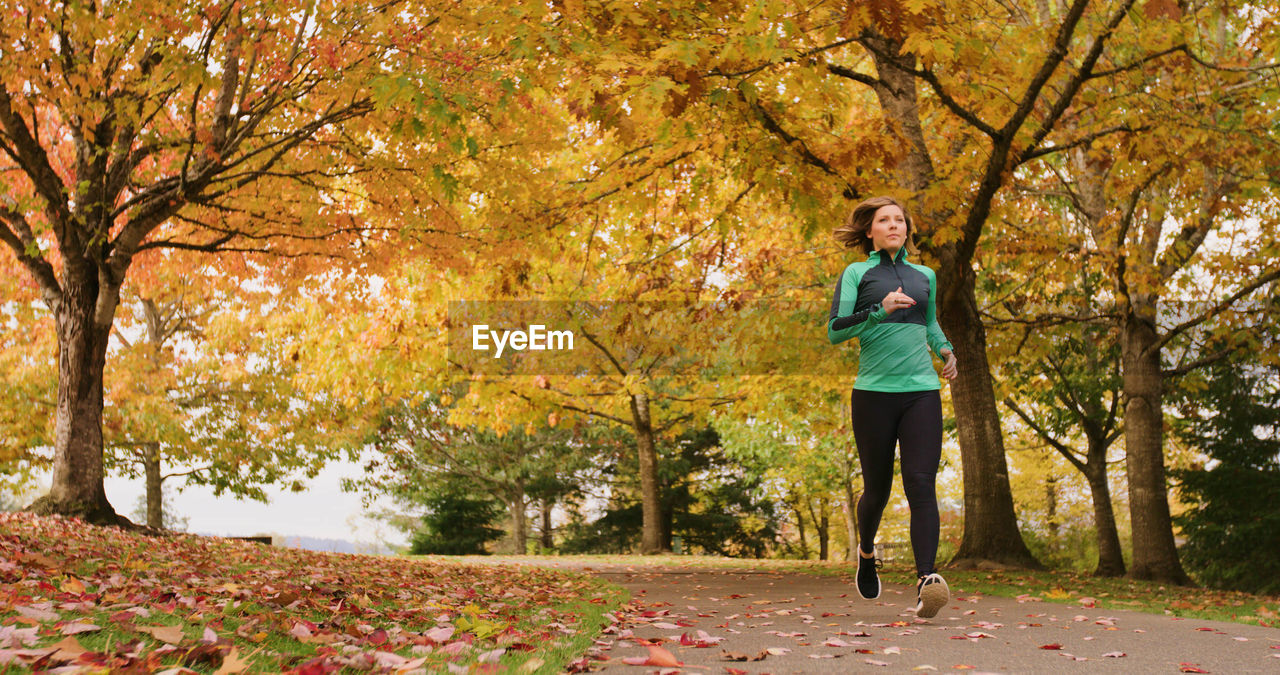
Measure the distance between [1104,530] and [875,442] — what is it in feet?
43.3

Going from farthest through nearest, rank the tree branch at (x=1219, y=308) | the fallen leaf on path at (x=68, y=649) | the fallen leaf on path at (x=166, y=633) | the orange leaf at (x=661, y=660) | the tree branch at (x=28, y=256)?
the tree branch at (x=1219, y=308) < the tree branch at (x=28, y=256) < the orange leaf at (x=661, y=660) < the fallen leaf on path at (x=166, y=633) < the fallen leaf on path at (x=68, y=649)

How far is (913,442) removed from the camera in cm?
469

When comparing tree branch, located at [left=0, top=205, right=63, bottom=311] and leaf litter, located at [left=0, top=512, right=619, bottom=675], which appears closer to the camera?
leaf litter, located at [left=0, top=512, right=619, bottom=675]

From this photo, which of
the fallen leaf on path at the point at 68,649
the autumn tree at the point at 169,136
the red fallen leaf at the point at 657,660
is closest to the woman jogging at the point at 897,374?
the red fallen leaf at the point at 657,660

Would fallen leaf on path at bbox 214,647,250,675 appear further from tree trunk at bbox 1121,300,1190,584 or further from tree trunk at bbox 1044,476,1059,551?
tree trunk at bbox 1044,476,1059,551

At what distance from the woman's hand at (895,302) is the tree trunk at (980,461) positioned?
6.00 m

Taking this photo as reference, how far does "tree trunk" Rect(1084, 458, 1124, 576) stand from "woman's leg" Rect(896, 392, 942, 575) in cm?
964

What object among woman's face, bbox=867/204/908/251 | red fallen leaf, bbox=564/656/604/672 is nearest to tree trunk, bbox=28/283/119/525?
red fallen leaf, bbox=564/656/604/672

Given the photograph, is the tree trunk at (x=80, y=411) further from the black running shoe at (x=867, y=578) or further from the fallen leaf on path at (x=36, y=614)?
the black running shoe at (x=867, y=578)

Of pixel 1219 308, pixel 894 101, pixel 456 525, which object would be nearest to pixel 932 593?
pixel 894 101

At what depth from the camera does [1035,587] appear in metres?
8.12

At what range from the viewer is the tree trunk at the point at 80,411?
10.6m

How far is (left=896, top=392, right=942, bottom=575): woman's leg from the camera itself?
15.3 feet

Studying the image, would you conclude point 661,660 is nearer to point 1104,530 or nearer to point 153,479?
point 1104,530
